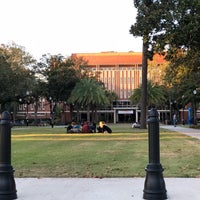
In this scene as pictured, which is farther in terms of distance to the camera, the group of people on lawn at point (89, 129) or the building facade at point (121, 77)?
the building facade at point (121, 77)

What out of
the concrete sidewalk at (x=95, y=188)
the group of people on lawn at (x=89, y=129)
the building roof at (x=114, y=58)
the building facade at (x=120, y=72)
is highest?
the building roof at (x=114, y=58)

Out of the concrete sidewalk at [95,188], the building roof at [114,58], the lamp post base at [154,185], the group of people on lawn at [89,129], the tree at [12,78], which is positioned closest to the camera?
the lamp post base at [154,185]

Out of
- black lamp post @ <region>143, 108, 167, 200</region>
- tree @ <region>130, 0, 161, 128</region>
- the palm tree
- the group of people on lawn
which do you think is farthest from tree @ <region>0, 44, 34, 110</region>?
black lamp post @ <region>143, 108, 167, 200</region>

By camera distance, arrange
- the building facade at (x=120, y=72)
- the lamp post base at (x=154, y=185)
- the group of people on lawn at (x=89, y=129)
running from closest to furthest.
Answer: the lamp post base at (x=154, y=185)
the group of people on lawn at (x=89, y=129)
the building facade at (x=120, y=72)

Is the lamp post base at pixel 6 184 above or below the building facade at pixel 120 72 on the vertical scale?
below

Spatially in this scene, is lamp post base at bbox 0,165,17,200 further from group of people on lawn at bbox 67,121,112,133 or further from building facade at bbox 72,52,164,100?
building facade at bbox 72,52,164,100

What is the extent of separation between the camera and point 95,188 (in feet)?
25.7

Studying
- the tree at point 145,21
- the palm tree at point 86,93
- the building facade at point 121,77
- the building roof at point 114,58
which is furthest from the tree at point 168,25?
the building roof at point 114,58

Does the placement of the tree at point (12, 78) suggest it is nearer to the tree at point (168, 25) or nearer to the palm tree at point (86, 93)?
the palm tree at point (86, 93)

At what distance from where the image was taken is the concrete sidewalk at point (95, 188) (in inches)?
280

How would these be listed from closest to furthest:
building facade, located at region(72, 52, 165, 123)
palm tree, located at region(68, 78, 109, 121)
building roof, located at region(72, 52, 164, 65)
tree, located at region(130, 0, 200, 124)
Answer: tree, located at region(130, 0, 200, 124), palm tree, located at region(68, 78, 109, 121), building facade, located at region(72, 52, 165, 123), building roof, located at region(72, 52, 164, 65)

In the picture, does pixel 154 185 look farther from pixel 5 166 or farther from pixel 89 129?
pixel 89 129

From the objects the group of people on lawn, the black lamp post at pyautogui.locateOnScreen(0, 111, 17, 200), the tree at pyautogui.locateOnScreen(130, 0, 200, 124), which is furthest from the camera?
the group of people on lawn

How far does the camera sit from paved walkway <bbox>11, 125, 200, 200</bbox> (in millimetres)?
7113
